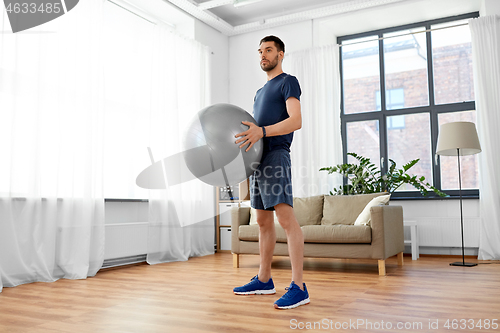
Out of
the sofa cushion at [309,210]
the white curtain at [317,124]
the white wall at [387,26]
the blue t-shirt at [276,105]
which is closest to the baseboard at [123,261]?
the sofa cushion at [309,210]

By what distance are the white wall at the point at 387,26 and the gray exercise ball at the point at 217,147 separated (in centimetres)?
342

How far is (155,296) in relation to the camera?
2.63 metres

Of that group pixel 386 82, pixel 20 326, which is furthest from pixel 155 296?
pixel 386 82

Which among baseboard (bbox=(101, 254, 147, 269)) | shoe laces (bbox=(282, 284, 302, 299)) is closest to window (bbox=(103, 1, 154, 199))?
baseboard (bbox=(101, 254, 147, 269))

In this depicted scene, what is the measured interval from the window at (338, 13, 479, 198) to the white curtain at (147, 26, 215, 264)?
1.88 metres

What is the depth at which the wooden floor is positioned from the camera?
74.7 inches

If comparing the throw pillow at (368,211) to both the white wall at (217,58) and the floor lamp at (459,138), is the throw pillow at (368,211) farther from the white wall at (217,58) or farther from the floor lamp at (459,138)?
the white wall at (217,58)

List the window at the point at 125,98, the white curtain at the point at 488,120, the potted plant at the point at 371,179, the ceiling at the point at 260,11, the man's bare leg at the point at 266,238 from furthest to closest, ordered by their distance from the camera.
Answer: the ceiling at the point at 260,11 → the potted plant at the point at 371,179 → the white curtain at the point at 488,120 → the window at the point at 125,98 → the man's bare leg at the point at 266,238

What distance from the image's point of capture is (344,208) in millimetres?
4113

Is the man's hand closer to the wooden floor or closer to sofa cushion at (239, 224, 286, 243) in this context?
the wooden floor

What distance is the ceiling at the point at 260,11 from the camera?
5121 mm

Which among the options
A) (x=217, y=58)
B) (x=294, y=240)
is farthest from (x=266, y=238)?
(x=217, y=58)

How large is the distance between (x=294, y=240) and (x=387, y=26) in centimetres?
418

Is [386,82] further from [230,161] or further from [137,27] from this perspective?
[230,161]
